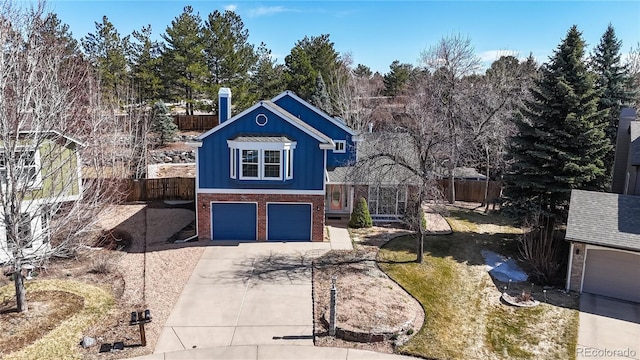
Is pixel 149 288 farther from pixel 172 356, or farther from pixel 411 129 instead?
pixel 411 129

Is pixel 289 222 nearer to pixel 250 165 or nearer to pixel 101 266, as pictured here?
pixel 250 165

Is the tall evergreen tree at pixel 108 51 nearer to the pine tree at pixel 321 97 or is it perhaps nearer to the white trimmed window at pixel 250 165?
the pine tree at pixel 321 97

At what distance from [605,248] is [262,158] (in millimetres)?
12977

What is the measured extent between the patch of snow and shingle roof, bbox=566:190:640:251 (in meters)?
2.57

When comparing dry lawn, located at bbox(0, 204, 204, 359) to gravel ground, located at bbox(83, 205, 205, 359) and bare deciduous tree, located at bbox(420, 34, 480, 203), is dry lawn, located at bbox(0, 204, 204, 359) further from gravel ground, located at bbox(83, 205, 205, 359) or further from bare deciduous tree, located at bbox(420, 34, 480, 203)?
bare deciduous tree, located at bbox(420, 34, 480, 203)

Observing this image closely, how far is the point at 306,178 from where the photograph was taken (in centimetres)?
1905

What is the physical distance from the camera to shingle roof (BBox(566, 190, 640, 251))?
14523 millimetres

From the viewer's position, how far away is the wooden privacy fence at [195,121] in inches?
1815

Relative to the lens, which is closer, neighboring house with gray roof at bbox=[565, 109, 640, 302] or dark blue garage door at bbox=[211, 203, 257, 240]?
neighboring house with gray roof at bbox=[565, 109, 640, 302]

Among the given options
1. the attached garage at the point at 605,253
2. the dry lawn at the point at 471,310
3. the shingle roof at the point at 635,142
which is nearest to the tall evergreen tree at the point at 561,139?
the shingle roof at the point at 635,142

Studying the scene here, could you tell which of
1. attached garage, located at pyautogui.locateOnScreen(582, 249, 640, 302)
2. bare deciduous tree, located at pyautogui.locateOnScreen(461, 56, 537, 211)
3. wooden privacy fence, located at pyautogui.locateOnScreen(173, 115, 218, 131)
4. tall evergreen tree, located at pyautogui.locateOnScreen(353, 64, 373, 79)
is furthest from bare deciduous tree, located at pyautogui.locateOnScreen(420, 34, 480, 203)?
tall evergreen tree, located at pyautogui.locateOnScreen(353, 64, 373, 79)

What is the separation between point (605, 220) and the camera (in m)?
15.5

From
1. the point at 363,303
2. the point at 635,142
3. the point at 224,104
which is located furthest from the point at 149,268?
the point at 635,142

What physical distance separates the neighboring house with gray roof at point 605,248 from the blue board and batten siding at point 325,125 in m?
11.9
